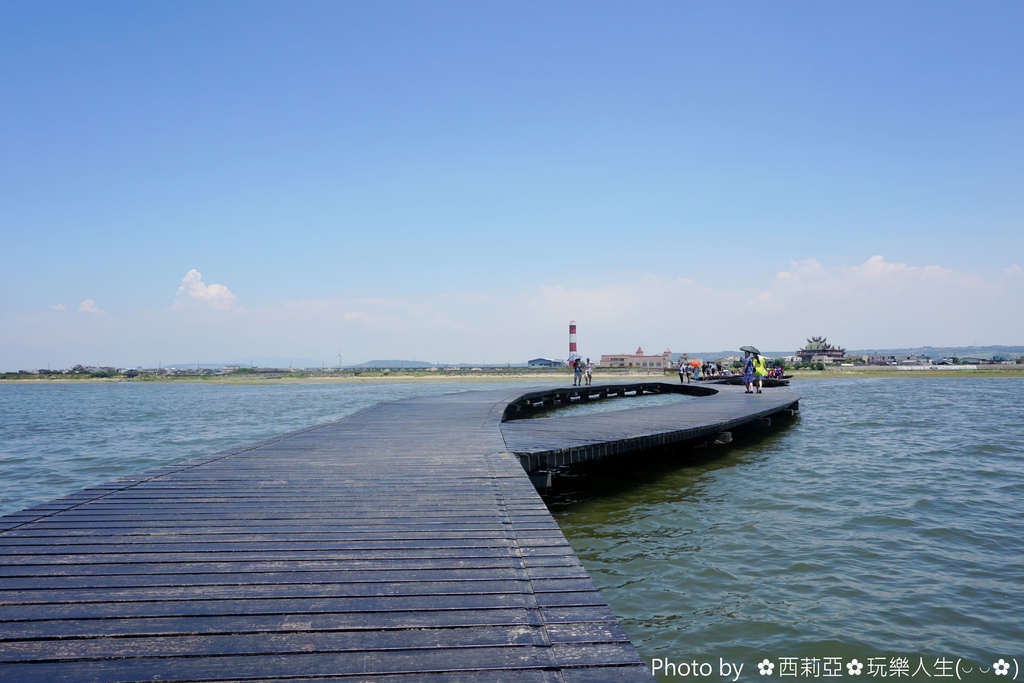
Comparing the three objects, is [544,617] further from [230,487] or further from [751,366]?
[751,366]

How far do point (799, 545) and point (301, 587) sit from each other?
20.6ft

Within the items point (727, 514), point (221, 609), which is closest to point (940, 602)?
point (727, 514)

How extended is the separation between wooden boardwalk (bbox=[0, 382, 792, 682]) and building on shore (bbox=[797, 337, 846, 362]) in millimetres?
91138

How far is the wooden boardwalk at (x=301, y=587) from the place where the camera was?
269 cm

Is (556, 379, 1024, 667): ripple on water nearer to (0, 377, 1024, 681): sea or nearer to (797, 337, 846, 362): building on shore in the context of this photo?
(0, 377, 1024, 681): sea

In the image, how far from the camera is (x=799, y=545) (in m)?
7.36

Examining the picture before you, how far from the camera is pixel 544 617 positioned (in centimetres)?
314

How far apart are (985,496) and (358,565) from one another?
10.9 metres

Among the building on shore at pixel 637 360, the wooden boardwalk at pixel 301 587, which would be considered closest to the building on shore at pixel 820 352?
the building on shore at pixel 637 360

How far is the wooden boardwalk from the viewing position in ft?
8.82

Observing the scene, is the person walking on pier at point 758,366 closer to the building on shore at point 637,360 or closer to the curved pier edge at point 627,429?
the curved pier edge at point 627,429

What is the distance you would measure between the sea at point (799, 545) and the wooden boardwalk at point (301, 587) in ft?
6.10

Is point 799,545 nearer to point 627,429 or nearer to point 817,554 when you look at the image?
point 817,554

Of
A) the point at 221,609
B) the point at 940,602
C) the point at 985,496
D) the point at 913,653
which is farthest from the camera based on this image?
the point at 985,496
